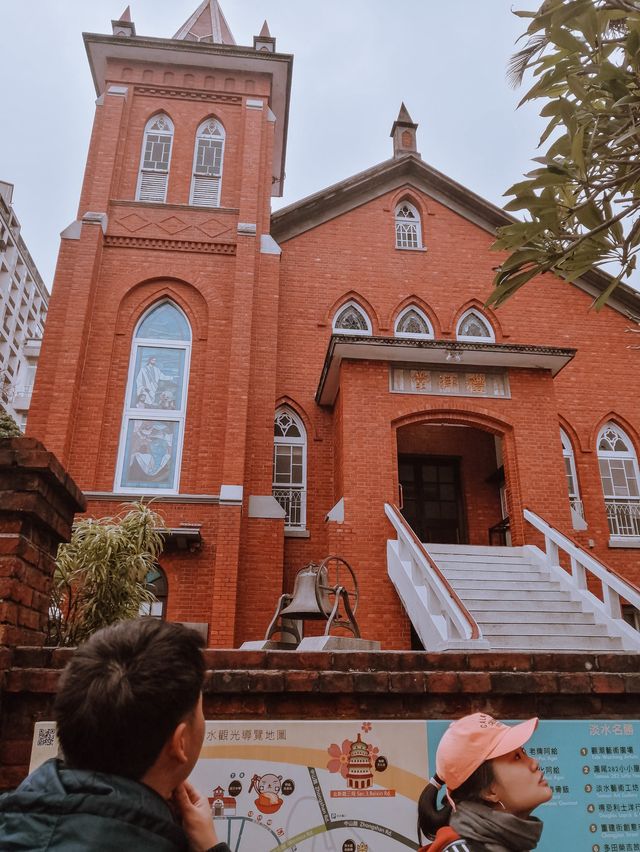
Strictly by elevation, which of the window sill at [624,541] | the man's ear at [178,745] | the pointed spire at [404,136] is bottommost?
the man's ear at [178,745]

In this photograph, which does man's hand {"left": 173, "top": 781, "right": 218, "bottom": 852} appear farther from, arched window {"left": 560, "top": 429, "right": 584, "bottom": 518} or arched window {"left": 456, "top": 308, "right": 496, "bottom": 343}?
arched window {"left": 456, "top": 308, "right": 496, "bottom": 343}

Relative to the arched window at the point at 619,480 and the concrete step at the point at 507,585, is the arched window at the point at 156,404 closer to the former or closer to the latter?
the concrete step at the point at 507,585

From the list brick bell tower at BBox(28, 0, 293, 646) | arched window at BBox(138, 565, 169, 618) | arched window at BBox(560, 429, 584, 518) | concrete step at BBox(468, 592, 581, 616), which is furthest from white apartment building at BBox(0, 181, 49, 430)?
concrete step at BBox(468, 592, 581, 616)

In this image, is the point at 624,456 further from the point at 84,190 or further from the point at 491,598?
the point at 84,190

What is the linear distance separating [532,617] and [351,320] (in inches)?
329

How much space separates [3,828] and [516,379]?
1175 centimetres

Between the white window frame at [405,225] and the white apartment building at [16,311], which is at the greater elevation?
the white apartment building at [16,311]

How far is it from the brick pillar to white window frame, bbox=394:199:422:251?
1381 centimetres

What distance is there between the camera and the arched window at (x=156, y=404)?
12.4 m

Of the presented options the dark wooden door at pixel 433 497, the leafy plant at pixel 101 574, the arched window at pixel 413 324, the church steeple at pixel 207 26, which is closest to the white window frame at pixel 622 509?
the dark wooden door at pixel 433 497

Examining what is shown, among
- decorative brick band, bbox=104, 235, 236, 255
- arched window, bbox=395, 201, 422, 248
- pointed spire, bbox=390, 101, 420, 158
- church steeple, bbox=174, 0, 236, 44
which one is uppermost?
church steeple, bbox=174, 0, 236, 44

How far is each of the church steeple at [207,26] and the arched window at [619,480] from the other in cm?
1547

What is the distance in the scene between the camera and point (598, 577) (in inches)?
373

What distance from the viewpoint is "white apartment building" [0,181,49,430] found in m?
47.2
